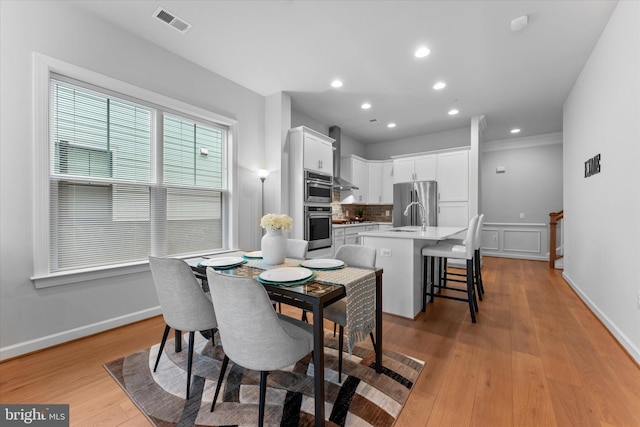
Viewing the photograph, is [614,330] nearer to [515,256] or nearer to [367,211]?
[515,256]

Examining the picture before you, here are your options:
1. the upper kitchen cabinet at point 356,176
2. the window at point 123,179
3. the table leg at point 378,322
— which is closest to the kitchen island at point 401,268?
the table leg at point 378,322

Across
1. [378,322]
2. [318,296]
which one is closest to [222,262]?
[318,296]

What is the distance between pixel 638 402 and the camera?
159cm

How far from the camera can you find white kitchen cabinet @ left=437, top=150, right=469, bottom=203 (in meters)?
5.25

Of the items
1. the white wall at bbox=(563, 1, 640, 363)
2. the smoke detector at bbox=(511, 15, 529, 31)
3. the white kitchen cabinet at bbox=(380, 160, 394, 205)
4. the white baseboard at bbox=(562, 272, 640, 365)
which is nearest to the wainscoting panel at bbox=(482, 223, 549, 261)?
the white kitchen cabinet at bbox=(380, 160, 394, 205)

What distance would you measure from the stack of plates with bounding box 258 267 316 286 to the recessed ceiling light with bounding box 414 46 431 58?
9.01 feet

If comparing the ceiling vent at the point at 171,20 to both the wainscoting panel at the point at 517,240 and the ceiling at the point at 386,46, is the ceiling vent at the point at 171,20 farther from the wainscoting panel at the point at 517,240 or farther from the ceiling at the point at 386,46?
the wainscoting panel at the point at 517,240

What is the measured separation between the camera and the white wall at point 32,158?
2037mm

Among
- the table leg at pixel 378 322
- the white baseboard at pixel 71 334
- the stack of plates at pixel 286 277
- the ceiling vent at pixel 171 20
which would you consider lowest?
the white baseboard at pixel 71 334

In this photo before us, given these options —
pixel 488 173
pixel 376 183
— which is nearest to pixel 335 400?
pixel 376 183

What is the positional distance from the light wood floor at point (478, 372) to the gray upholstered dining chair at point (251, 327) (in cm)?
71

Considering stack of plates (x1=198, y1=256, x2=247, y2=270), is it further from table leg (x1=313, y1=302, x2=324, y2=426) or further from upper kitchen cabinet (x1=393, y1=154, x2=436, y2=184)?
upper kitchen cabinet (x1=393, y1=154, x2=436, y2=184)

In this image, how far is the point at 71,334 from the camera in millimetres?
2324

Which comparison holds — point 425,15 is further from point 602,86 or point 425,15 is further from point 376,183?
point 376,183
